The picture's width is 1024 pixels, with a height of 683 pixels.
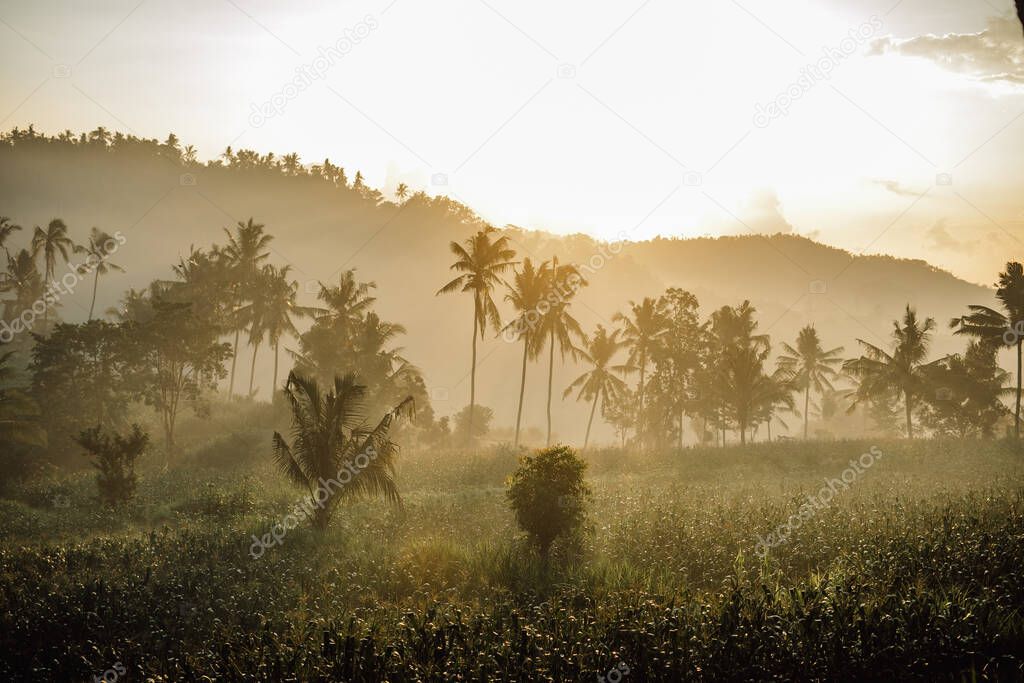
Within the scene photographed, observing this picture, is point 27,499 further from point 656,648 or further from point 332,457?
point 656,648

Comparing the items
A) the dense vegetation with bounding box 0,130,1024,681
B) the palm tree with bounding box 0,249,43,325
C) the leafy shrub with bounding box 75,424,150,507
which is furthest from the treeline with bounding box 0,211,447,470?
the palm tree with bounding box 0,249,43,325

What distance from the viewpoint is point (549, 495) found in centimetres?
1638

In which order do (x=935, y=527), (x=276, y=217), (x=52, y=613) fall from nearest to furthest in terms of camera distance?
(x=52, y=613), (x=935, y=527), (x=276, y=217)

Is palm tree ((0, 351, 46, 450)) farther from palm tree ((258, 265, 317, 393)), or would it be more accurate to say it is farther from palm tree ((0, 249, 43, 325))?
palm tree ((0, 249, 43, 325))

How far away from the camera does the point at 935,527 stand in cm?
1457

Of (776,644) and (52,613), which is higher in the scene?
(776,644)

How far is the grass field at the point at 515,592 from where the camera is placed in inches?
341

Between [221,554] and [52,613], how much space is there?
452 cm

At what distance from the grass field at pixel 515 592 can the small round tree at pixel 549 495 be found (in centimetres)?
72

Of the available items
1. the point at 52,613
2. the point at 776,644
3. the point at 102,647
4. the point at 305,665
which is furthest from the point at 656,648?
the point at 52,613

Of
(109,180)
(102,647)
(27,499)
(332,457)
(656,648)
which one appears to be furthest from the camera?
(109,180)

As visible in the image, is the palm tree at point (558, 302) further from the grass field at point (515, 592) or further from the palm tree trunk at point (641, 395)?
the grass field at point (515, 592)

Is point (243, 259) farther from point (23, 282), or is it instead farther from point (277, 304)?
point (23, 282)

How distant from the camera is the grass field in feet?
28.4
